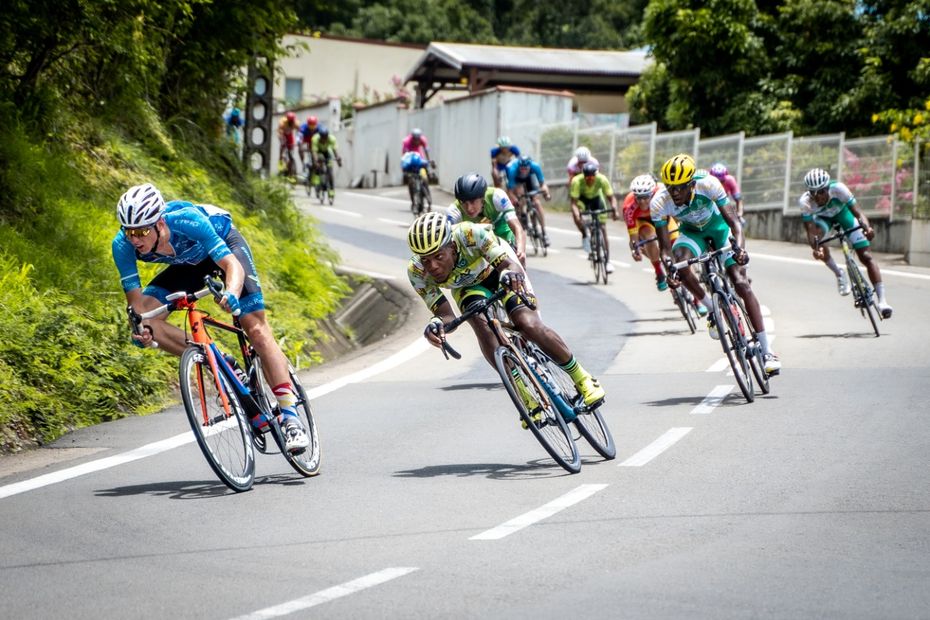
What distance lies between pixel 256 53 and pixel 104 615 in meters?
17.5

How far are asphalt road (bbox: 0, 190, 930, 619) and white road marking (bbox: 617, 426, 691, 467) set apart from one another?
0.11ft

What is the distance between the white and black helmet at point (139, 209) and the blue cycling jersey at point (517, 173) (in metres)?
15.9

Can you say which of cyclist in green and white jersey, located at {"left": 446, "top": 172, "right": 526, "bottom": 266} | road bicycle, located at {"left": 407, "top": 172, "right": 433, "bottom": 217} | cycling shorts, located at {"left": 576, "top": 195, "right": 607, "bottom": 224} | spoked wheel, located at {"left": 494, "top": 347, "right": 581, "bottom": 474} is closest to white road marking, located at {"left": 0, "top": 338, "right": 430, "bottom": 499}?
cyclist in green and white jersey, located at {"left": 446, "top": 172, "right": 526, "bottom": 266}

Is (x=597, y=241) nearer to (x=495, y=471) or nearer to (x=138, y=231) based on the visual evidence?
(x=495, y=471)

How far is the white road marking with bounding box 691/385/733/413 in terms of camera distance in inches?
447

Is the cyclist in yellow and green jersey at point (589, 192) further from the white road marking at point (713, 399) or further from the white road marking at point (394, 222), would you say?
the white road marking at point (394, 222)

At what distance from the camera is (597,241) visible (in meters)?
22.7

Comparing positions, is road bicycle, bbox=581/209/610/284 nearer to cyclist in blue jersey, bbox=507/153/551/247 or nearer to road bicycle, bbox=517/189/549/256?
cyclist in blue jersey, bbox=507/153/551/247

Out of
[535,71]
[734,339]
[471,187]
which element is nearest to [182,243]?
[471,187]

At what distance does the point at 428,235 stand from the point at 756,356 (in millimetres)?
4217

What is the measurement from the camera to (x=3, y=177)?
1516 cm

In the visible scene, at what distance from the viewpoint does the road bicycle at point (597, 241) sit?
2222cm

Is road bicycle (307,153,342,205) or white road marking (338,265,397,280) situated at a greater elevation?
road bicycle (307,153,342,205)

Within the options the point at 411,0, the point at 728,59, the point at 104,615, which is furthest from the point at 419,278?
the point at 411,0
